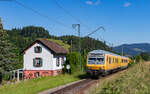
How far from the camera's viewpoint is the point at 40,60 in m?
39.8

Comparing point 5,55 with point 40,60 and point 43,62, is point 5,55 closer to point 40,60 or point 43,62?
point 40,60

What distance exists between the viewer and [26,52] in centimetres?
4069

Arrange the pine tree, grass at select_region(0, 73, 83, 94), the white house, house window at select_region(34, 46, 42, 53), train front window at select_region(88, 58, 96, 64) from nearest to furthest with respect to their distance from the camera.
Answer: grass at select_region(0, 73, 83, 94) < train front window at select_region(88, 58, 96, 64) < the pine tree < the white house < house window at select_region(34, 46, 42, 53)

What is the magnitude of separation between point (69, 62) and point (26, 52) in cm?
1109

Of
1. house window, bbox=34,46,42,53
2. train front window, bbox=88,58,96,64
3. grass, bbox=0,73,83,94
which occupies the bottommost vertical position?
grass, bbox=0,73,83,94

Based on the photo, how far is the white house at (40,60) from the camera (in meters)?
39.0

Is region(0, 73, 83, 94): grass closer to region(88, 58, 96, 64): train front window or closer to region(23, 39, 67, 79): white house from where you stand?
region(88, 58, 96, 64): train front window

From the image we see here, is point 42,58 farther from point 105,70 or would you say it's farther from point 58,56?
point 105,70

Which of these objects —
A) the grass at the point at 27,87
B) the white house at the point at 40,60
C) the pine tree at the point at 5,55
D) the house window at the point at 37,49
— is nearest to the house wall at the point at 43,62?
the white house at the point at 40,60

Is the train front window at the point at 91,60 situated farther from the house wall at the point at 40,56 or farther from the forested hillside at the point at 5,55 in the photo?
the house wall at the point at 40,56

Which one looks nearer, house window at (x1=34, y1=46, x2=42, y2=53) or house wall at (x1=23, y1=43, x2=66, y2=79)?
house wall at (x1=23, y1=43, x2=66, y2=79)

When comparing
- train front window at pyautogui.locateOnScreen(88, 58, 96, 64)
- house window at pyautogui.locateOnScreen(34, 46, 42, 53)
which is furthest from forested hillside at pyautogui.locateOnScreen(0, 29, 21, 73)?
train front window at pyautogui.locateOnScreen(88, 58, 96, 64)

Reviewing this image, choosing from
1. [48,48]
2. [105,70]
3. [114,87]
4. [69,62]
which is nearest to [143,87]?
[114,87]

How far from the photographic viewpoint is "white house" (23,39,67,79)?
128 ft
